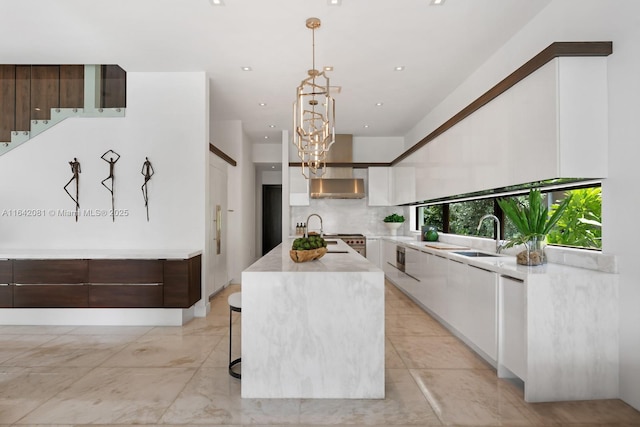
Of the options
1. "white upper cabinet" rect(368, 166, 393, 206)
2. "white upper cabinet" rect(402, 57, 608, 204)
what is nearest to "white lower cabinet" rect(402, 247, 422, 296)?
"white upper cabinet" rect(402, 57, 608, 204)

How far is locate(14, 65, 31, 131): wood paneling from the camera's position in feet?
14.2

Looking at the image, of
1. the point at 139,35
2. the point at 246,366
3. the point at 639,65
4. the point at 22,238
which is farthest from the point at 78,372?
the point at 639,65

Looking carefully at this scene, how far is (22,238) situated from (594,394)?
570 cm

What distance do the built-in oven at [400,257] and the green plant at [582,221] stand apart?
2.51 meters

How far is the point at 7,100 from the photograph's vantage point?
432cm

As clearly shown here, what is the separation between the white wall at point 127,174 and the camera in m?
4.26

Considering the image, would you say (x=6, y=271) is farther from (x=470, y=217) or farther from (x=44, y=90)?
(x=470, y=217)

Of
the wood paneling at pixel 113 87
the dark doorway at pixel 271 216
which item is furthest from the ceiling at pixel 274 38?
the dark doorway at pixel 271 216

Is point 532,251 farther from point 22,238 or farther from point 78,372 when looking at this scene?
point 22,238

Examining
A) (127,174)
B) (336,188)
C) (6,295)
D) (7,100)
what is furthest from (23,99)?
(336,188)

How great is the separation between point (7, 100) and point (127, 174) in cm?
171

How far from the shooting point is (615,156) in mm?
2338

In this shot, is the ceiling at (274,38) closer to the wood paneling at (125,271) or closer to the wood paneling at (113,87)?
the wood paneling at (113,87)

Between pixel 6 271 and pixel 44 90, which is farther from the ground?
pixel 44 90
